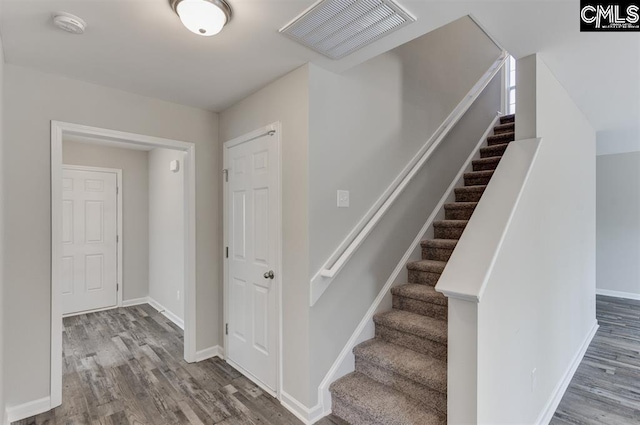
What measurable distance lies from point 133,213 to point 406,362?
14.5 feet

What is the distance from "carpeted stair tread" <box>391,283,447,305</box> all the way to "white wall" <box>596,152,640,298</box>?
4.61 meters

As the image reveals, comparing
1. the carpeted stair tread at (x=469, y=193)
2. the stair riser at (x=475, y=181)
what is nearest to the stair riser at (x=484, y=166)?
the stair riser at (x=475, y=181)

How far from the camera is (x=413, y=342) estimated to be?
2.26 metres

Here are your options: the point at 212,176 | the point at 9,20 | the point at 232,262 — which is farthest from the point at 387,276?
the point at 9,20

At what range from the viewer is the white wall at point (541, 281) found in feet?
4.98

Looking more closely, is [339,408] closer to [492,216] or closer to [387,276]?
[387,276]

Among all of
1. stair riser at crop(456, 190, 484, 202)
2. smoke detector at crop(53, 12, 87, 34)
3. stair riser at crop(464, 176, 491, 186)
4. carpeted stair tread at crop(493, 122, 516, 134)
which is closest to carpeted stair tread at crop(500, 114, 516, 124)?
carpeted stair tread at crop(493, 122, 516, 134)

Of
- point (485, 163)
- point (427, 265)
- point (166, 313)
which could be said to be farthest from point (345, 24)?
point (166, 313)

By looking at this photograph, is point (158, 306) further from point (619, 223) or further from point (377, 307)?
point (619, 223)

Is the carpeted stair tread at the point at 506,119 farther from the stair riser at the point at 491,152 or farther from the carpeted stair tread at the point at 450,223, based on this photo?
the carpeted stair tread at the point at 450,223

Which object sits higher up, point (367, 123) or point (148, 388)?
point (367, 123)

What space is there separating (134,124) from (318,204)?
1.72 m

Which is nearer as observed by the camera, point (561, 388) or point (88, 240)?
point (561, 388)

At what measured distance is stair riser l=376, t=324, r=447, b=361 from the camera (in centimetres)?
211
